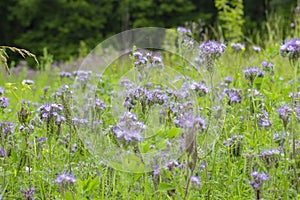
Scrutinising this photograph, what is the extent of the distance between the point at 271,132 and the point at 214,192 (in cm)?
43

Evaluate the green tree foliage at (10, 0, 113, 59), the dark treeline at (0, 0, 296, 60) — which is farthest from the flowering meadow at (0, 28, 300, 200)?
the green tree foliage at (10, 0, 113, 59)

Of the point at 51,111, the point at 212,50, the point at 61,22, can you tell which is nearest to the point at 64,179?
the point at 51,111

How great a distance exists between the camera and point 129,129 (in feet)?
5.72

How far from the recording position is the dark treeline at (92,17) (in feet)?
54.1

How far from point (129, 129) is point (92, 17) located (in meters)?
15.8

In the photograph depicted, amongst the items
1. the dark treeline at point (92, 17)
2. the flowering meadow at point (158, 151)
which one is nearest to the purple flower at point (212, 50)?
the flowering meadow at point (158, 151)

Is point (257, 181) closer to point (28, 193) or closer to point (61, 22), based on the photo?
point (28, 193)

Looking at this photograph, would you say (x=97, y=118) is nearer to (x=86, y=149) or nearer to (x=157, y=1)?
(x=86, y=149)

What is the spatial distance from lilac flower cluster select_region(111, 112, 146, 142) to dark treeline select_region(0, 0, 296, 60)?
1437cm

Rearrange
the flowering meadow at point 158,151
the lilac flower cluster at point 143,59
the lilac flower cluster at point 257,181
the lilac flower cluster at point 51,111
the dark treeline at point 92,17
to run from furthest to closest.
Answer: the dark treeline at point 92,17, the lilac flower cluster at point 143,59, the lilac flower cluster at point 51,111, the flowering meadow at point 158,151, the lilac flower cluster at point 257,181

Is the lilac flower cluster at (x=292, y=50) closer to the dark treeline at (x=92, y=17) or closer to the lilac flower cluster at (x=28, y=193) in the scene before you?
the lilac flower cluster at (x=28, y=193)

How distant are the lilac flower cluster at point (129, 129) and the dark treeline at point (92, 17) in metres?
14.4

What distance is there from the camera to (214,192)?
204 centimetres

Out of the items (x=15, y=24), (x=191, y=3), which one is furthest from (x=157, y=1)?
(x=15, y=24)
